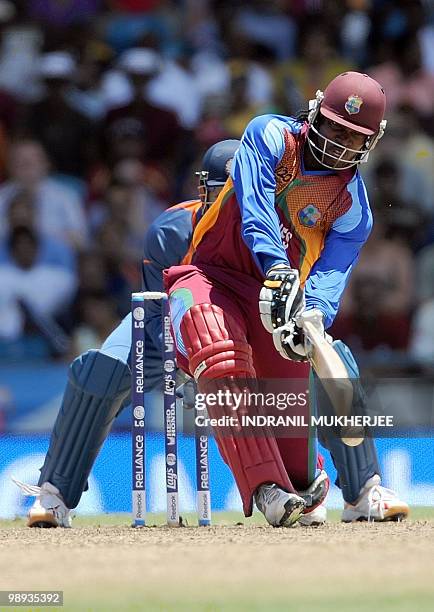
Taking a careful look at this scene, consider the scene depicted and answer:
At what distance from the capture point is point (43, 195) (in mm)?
10672

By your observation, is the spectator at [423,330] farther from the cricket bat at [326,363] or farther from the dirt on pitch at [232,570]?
the cricket bat at [326,363]

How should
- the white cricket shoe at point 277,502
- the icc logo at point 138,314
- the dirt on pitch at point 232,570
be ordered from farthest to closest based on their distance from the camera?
the icc logo at point 138,314
the white cricket shoe at point 277,502
the dirt on pitch at point 232,570

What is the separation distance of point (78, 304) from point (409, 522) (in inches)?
183

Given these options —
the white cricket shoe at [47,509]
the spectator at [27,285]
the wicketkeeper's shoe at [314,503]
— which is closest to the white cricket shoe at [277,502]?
the wicketkeeper's shoe at [314,503]

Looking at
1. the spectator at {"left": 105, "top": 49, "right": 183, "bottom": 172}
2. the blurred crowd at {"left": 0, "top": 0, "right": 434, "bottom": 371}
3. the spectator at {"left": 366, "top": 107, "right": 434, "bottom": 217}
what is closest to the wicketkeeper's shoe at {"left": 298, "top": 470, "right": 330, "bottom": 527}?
the blurred crowd at {"left": 0, "top": 0, "right": 434, "bottom": 371}

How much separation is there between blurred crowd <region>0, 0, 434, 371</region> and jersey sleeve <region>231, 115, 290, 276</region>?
14.0 ft

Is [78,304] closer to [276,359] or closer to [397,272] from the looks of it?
[397,272]

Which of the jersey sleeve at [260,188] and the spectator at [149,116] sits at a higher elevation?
the spectator at [149,116]

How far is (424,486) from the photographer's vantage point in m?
7.45

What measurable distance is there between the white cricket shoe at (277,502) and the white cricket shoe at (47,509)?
1258 mm

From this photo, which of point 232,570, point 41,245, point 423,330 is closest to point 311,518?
point 232,570

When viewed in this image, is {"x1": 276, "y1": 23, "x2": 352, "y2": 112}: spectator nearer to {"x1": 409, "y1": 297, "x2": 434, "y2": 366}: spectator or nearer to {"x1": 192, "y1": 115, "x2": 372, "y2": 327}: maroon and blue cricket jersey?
{"x1": 409, "y1": 297, "x2": 434, "y2": 366}: spectator

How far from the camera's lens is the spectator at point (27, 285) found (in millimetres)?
10172

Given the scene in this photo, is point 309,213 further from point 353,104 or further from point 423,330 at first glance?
point 423,330
